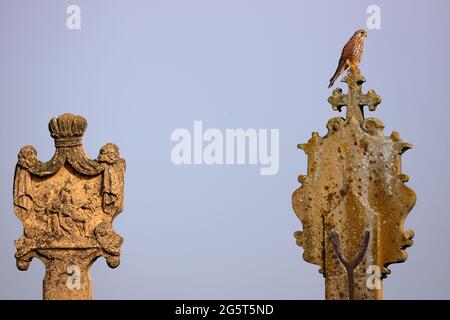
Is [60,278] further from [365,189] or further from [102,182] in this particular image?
[365,189]

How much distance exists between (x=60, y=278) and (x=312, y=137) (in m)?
4.16

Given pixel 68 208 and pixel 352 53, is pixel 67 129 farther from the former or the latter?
pixel 352 53

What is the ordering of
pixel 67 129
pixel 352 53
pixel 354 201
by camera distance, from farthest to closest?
1. pixel 352 53
2. pixel 354 201
3. pixel 67 129

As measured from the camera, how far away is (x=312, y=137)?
134 feet

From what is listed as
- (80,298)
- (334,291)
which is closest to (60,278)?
(80,298)

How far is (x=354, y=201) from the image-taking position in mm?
40469

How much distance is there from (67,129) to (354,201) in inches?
166

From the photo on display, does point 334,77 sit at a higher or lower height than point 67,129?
higher

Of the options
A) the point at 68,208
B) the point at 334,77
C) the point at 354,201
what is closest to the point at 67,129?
the point at 68,208

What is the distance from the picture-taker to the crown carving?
4025 centimetres

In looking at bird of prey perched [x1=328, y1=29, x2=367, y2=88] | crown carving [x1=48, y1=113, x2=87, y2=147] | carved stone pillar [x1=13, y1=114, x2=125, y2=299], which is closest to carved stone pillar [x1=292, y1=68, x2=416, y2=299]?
bird of prey perched [x1=328, y1=29, x2=367, y2=88]

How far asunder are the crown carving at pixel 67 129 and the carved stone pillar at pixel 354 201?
10.6ft

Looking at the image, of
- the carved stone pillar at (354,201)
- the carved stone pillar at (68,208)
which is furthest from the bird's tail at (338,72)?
the carved stone pillar at (68,208)

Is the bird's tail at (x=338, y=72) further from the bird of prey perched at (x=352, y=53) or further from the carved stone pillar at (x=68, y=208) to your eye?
the carved stone pillar at (x=68, y=208)
